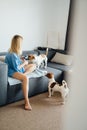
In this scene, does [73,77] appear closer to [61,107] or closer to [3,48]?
[61,107]

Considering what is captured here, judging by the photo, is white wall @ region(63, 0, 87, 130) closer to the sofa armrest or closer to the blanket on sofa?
the sofa armrest

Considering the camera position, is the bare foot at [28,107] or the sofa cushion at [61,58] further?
the sofa cushion at [61,58]

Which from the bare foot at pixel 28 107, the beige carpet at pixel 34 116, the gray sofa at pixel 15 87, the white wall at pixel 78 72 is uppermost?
the white wall at pixel 78 72

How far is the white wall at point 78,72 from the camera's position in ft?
2.25

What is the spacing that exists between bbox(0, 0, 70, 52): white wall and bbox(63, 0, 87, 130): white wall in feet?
9.25

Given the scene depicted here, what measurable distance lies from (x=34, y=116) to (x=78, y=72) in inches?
67.8

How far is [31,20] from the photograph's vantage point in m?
3.83

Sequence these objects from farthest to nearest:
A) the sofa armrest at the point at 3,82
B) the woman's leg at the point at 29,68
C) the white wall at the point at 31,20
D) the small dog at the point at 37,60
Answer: the white wall at the point at 31,20
the small dog at the point at 37,60
the woman's leg at the point at 29,68
the sofa armrest at the point at 3,82

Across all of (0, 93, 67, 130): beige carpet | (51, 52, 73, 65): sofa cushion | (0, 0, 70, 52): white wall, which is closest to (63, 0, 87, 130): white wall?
(0, 93, 67, 130): beige carpet

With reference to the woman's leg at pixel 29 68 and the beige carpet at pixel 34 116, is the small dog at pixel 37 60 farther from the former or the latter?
the beige carpet at pixel 34 116

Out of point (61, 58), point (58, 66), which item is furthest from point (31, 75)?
point (61, 58)

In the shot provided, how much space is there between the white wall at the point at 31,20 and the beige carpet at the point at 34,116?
136 cm

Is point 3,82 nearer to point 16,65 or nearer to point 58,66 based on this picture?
point 16,65

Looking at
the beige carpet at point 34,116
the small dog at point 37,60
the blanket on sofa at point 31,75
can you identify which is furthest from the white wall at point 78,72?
the small dog at point 37,60
